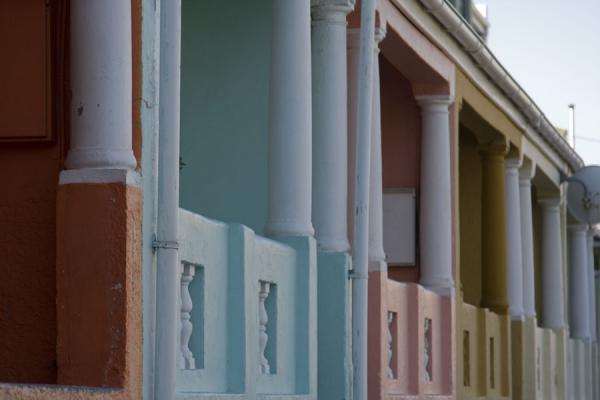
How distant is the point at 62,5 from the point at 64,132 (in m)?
0.65

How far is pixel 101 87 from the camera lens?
8.73 meters

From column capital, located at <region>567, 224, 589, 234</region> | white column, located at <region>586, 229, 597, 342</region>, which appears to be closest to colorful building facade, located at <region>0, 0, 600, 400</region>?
column capital, located at <region>567, 224, 589, 234</region>

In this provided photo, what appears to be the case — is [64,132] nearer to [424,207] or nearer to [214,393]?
[214,393]

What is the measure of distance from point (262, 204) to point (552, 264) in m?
13.8

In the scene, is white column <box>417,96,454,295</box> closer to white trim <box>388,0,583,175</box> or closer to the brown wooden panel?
white trim <box>388,0,583,175</box>

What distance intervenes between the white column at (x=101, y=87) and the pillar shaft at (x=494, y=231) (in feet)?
42.2

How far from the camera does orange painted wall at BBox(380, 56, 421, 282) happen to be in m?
18.4

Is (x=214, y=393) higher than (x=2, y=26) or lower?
lower

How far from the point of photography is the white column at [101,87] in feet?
28.5

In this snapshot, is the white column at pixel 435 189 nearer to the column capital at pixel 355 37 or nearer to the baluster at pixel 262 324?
the column capital at pixel 355 37

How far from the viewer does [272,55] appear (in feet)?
41.0

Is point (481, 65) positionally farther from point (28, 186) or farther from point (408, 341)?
point (28, 186)

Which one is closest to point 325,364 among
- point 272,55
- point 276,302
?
point 276,302

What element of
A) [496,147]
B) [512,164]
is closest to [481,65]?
[496,147]
